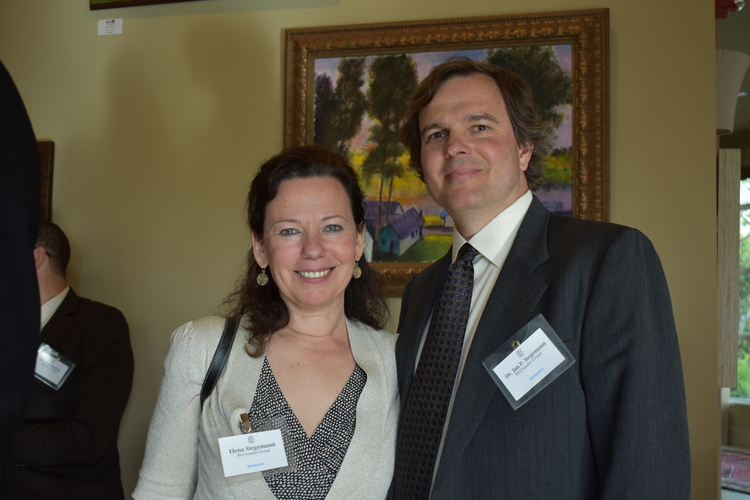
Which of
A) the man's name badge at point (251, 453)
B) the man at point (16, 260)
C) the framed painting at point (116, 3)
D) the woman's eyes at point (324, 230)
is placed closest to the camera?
the man at point (16, 260)

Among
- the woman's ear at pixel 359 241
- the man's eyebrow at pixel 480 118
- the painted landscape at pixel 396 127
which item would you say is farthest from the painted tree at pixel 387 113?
the man's eyebrow at pixel 480 118

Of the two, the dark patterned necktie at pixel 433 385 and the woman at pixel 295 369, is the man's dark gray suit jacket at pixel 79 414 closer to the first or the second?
the woman at pixel 295 369

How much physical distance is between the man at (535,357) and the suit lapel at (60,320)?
2.03m

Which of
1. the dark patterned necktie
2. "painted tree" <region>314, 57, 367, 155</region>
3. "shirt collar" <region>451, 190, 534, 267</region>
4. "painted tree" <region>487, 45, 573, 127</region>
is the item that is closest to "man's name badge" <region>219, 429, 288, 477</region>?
the dark patterned necktie

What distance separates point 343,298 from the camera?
214cm

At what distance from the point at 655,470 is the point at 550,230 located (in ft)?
2.28

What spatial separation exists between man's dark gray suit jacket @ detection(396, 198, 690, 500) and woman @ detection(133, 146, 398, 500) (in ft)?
1.13

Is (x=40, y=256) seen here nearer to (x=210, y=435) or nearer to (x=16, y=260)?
(x=210, y=435)

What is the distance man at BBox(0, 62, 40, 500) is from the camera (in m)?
0.64

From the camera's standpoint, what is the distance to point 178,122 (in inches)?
145

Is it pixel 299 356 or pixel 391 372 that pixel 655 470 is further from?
pixel 299 356

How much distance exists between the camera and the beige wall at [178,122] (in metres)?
3.10

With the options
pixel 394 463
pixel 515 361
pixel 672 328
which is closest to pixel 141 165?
pixel 394 463

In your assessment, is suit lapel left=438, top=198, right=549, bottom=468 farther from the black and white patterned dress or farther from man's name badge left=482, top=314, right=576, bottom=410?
the black and white patterned dress
